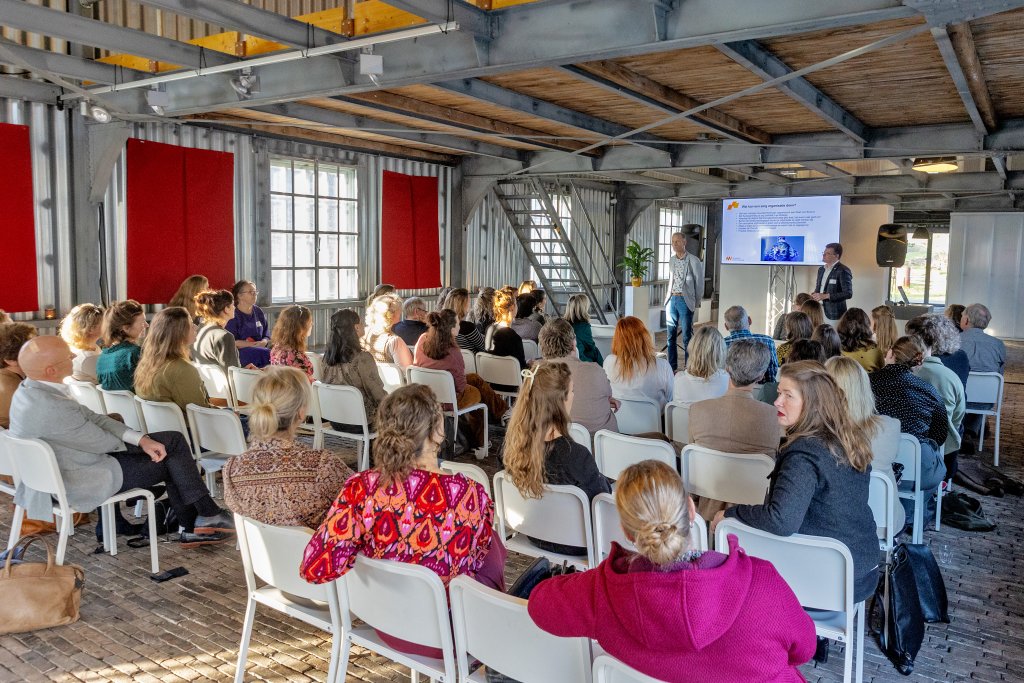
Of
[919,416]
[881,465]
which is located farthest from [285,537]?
[919,416]

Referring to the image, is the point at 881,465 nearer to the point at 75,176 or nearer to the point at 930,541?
the point at 930,541

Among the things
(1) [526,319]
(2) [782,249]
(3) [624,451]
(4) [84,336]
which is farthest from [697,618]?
(2) [782,249]

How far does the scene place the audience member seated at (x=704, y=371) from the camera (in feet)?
15.8

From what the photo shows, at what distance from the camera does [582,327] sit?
7016 millimetres

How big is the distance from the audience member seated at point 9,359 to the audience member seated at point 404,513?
2826mm

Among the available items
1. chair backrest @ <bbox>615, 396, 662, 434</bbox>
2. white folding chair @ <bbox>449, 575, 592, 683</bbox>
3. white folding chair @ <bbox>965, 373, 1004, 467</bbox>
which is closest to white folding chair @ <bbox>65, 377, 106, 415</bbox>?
chair backrest @ <bbox>615, 396, 662, 434</bbox>

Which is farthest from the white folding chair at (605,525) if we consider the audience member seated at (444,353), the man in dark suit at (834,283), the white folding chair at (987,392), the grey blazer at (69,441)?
the man in dark suit at (834,283)

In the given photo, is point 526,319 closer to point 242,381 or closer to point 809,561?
point 242,381

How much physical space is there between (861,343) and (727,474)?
2.69 meters

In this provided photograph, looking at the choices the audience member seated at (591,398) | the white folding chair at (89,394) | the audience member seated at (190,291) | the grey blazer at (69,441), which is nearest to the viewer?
the grey blazer at (69,441)

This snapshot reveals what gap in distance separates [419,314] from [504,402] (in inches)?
43.7

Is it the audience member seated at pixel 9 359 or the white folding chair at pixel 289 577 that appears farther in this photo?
the audience member seated at pixel 9 359

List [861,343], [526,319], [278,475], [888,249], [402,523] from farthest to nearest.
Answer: [888,249], [526,319], [861,343], [278,475], [402,523]

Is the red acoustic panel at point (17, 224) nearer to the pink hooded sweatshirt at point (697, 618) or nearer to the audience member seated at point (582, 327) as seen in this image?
the audience member seated at point (582, 327)
